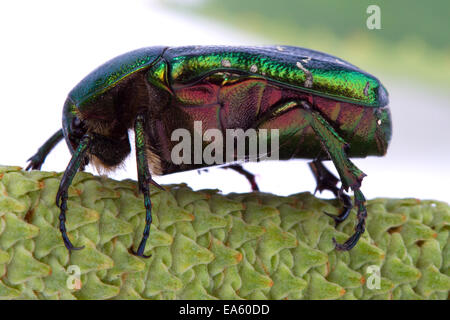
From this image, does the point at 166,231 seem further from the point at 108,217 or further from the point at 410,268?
the point at 410,268

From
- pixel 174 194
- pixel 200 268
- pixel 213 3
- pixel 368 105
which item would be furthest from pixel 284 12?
pixel 200 268

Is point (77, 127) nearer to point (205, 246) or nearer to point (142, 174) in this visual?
point (142, 174)

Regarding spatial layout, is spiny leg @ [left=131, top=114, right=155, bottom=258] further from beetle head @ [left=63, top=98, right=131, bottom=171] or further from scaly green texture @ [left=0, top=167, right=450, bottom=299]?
beetle head @ [left=63, top=98, right=131, bottom=171]

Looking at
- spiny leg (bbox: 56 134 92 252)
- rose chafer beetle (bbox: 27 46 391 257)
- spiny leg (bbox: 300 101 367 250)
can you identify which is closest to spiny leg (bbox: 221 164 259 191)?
rose chafer beetle (bbox: 27 46 391 257)

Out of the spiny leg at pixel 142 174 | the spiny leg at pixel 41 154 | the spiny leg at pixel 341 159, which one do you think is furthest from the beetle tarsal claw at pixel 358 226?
the spiny leg at pixel 41 154

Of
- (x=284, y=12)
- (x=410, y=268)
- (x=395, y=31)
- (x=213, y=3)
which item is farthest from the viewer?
(x=213, y=3)

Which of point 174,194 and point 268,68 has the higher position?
point 268,68

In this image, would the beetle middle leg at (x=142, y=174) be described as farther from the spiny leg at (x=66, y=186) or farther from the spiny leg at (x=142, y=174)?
the spiny leg at (x=66, y=186)
